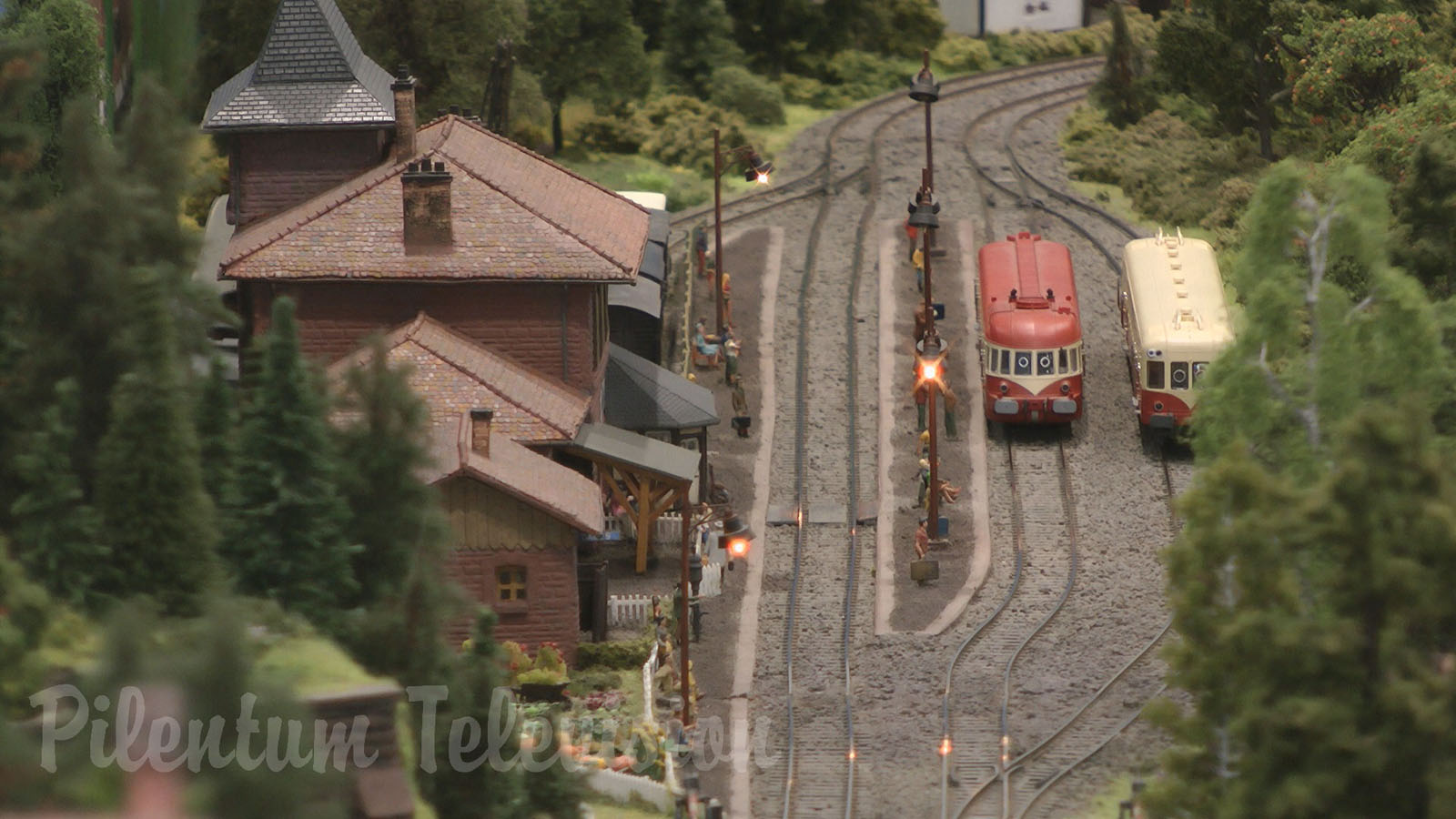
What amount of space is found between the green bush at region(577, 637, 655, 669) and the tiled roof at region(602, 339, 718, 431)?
6.41 meters

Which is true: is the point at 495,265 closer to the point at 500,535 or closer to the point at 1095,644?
the point at 500,535

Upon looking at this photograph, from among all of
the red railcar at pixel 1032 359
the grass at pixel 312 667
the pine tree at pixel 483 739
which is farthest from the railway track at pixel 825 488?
the grass at pixel 312 667

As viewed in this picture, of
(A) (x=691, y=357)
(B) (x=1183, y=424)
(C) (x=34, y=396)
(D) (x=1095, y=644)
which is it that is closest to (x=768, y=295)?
(A) (x=691, y=357)

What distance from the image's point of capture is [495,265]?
139 ft

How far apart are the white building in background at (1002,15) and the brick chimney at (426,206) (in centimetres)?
3984

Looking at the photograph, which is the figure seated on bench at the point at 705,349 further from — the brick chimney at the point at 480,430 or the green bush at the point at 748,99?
the green bush at the point at 748,99

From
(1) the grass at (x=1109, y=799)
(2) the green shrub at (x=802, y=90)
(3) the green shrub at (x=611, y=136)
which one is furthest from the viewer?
(2) the green shrub at (x=802, y=90)

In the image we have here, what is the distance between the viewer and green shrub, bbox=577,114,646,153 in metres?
67.0

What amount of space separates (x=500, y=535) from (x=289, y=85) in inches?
450

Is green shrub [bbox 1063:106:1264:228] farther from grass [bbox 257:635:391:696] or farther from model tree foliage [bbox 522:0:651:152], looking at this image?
grass [bbox 257:635:391:696]

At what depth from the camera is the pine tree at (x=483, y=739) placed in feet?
85.9

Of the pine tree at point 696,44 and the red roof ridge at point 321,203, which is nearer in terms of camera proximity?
the red roof ridge at point 321,203

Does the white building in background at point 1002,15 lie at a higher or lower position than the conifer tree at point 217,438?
lower

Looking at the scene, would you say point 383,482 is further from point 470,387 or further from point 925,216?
point 925,216
